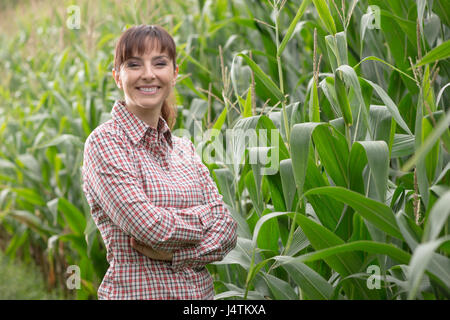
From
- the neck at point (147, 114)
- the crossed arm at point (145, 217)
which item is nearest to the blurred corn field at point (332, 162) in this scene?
the crossed arm at point (145, 217)

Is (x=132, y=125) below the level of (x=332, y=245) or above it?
above

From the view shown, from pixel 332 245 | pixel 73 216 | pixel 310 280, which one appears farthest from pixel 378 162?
pixel 73 216

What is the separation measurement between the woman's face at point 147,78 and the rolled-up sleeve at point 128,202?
0.36 ft

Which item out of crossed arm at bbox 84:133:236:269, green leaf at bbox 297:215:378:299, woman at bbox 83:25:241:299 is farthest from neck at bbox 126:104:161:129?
green leaf at bbox 297:215:378:299

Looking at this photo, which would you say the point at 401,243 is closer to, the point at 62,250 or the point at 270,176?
the point at 270,176

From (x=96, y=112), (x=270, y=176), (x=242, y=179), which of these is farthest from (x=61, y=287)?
(x=270, y=176)

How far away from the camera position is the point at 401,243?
1.29m

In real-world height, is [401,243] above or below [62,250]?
above

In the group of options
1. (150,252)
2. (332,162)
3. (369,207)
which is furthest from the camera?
(332,162)

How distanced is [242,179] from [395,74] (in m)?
0.54

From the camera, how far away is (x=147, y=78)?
124 cm

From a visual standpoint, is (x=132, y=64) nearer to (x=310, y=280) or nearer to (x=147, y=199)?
(x=147, y=199)

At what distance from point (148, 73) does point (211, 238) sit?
15.7 inches

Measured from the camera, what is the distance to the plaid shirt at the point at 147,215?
116 cm
